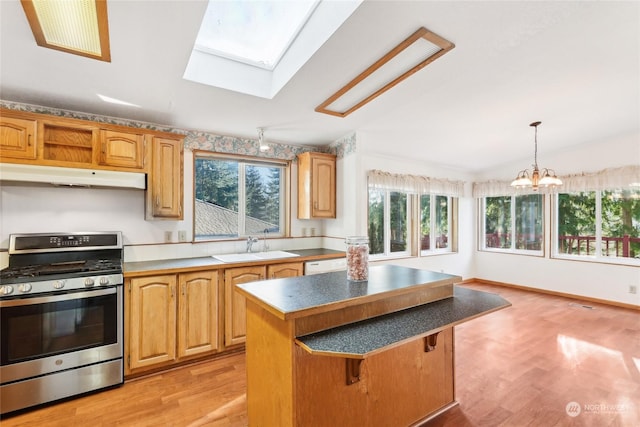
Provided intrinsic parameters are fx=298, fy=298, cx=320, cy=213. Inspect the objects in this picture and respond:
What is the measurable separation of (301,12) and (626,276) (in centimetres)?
573

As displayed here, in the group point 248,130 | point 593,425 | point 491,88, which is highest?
point 491,88

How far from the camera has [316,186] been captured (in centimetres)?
382

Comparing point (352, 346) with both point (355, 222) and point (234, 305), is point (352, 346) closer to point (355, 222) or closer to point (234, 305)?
point (234, 305)

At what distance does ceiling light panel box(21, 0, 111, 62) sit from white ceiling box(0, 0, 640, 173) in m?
0.06

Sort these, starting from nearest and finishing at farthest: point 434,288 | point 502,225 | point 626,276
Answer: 1. point 434,288
2. point 626,276
3. point 502,225

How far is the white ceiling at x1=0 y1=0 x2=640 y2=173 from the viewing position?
1.85m

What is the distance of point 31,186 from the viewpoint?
2559mm

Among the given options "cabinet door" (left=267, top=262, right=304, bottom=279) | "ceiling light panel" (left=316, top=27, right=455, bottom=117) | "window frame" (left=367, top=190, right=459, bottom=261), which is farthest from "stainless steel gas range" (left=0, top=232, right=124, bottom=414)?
"window frame" (left=367, top=190, right=459, bottom=261)

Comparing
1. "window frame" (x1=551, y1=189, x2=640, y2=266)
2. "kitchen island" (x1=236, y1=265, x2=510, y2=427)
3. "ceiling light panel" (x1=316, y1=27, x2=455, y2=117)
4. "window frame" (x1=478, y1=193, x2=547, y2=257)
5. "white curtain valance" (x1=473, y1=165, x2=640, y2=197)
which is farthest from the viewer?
"window frame" (x1=478, y1=193, x2=547, y2=257)

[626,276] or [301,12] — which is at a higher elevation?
[301,12]

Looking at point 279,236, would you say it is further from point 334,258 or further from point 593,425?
point 593,425

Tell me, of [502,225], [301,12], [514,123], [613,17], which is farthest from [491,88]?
[502,225]

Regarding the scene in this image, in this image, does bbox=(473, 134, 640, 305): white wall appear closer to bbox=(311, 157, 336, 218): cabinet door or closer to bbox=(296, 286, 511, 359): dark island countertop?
bbox=(311, 157, 336, 218): cabinet door

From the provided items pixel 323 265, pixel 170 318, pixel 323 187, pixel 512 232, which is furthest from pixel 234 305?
pixel 512 232
